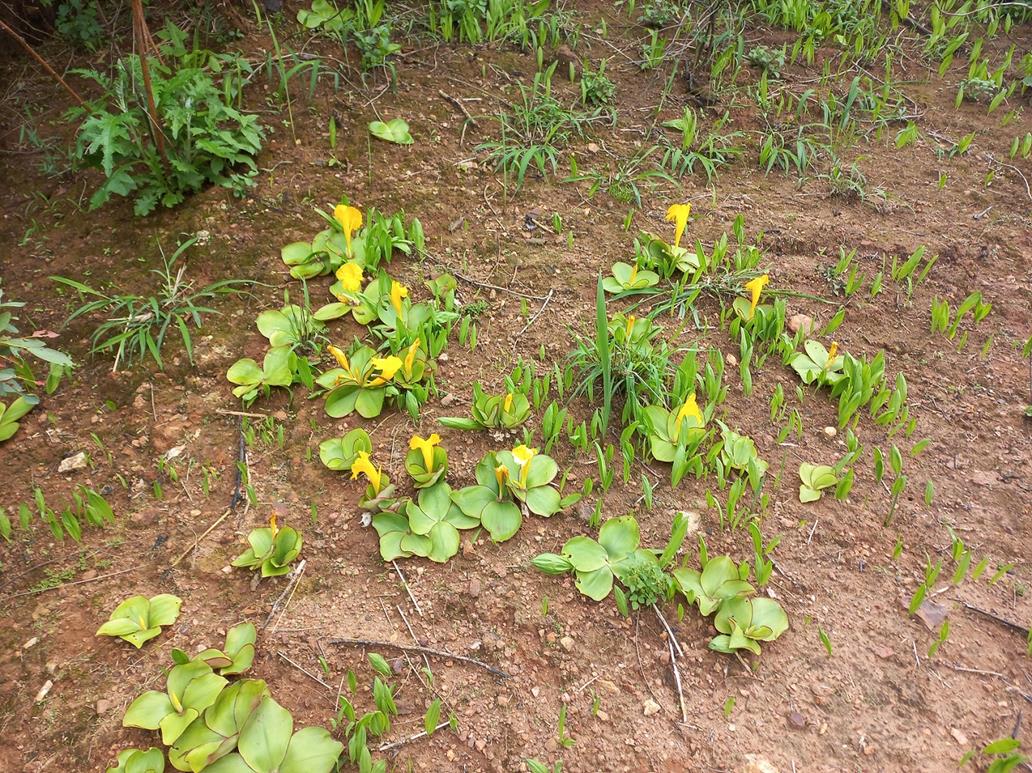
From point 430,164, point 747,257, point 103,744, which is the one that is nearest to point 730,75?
point 747,257

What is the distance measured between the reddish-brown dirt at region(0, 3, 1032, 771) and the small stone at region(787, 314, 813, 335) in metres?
0.06

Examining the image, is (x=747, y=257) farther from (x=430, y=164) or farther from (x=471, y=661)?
(x=471, y=661)

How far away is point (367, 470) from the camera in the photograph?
2.04 meters

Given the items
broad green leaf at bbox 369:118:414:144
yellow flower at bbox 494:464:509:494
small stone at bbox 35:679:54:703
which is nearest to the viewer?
small stone at bbox 35:679:54:703

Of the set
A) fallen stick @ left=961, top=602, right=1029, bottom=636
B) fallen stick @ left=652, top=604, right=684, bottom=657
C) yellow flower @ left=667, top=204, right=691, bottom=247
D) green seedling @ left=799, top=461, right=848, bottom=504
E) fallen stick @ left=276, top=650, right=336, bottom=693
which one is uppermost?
yellow flower @ left=667, top=204, right=691, bottom=247

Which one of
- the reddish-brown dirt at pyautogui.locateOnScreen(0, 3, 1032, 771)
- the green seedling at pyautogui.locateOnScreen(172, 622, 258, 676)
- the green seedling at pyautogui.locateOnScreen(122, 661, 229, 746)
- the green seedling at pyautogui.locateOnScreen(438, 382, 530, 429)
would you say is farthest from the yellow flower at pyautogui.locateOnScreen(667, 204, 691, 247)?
the green seedling at pyautogui.locateOnScreen(122, 661, 229, 746)

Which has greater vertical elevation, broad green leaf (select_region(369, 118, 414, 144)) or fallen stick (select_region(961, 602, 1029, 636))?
broad green leaf (select_region(369, 118, 414, 144))

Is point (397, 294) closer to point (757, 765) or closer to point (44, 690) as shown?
point (44, 690)

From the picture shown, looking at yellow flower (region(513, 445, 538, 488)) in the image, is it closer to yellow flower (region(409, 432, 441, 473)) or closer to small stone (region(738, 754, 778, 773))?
yellow flower (region(409, 432, 441, 473))

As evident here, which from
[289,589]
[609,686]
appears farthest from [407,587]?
[609,686]

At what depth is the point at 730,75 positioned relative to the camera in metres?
3.59

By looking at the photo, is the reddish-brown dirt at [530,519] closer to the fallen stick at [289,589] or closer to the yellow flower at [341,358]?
the fallen stick at [289,589]

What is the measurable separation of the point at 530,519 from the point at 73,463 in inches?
54.0

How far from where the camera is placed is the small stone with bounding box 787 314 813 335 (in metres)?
2.62
